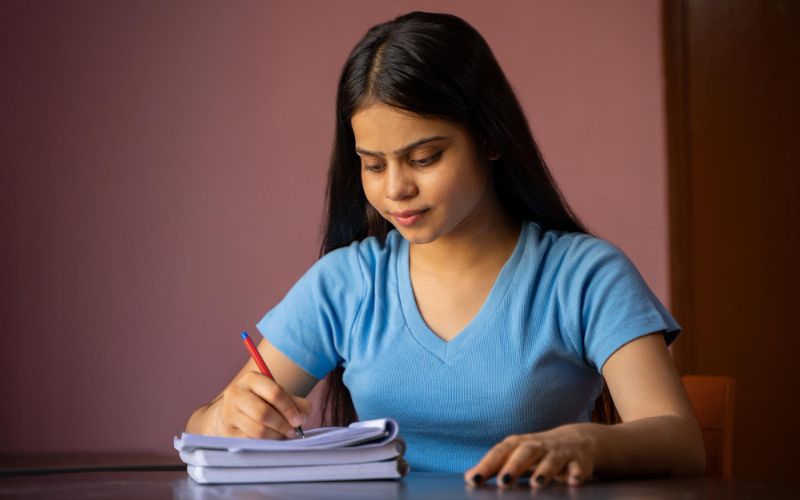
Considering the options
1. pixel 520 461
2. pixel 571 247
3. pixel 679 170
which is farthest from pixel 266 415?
pixel 679 170

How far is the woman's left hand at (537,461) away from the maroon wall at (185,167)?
237cm

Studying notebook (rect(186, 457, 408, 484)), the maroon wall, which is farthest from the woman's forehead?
the maroon wall

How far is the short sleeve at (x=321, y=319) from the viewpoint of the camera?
1.81 meters

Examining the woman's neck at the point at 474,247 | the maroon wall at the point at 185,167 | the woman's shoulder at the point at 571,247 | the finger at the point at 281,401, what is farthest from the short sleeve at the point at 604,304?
the maroon wall at the point at 185,167

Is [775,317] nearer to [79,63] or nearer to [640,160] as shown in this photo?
[640,160]

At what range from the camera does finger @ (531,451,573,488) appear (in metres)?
1.16

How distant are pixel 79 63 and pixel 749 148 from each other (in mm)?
2169

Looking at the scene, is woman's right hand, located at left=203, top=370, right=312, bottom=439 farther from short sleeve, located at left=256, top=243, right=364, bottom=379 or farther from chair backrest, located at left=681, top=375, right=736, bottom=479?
chair backrest, located at left=681, top=375, right=736, bottom=479

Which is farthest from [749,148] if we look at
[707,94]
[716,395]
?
[716,395]

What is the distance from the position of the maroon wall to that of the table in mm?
2114

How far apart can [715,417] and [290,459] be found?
3.08 feet

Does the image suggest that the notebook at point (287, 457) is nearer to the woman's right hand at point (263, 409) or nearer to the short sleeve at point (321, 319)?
the woman's right hand at point (263, 409)

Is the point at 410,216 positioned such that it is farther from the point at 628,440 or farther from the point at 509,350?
the point at 628,440

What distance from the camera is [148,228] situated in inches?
136
